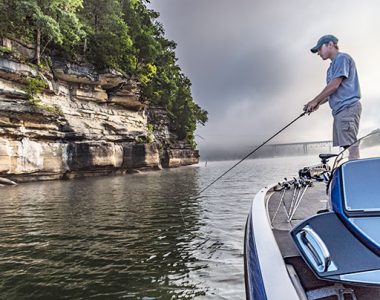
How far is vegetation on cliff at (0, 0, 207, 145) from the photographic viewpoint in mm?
21641

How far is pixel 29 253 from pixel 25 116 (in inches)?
725

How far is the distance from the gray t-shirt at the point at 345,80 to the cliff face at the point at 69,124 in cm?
2028

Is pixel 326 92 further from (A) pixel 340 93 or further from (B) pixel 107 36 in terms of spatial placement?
(B) pixel 107 36

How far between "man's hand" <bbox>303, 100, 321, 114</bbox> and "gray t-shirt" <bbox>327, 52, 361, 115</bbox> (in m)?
0.42

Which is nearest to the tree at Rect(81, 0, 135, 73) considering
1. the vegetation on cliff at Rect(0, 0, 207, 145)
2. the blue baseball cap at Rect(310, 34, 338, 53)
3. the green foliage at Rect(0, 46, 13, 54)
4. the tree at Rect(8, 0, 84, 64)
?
the vegetation on cliff at Rect(0, 0, 207, 145)

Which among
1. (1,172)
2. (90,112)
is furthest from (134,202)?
(90,112)

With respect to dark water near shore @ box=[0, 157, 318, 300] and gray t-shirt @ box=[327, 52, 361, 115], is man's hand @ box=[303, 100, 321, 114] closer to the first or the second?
gray t-shirt @ box=[327, 52, 361, 115]

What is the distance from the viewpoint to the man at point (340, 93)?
150 inches

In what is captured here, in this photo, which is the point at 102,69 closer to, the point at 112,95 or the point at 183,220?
the point at 112,95

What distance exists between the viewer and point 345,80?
156 inches

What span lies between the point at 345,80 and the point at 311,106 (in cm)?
65

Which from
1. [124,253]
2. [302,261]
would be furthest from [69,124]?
[302,261]

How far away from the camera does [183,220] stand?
7.06 metres

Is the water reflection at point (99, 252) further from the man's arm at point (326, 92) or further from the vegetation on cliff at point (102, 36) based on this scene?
the vegetation on cliff at point (102, 36)
